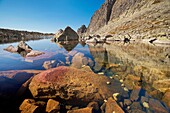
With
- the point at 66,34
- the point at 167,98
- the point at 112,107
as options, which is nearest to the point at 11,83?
the point at 112,107

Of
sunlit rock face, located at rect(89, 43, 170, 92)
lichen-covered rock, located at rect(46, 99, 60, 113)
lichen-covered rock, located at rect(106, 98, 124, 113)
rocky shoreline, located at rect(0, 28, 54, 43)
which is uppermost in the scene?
rocky shoreline, located at rect(0, 28, 54, 43)

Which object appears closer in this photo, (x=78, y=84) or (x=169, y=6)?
(x=78, y=84)

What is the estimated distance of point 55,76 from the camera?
478cm

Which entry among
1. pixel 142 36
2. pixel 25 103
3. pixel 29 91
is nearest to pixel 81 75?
pixel 29 91

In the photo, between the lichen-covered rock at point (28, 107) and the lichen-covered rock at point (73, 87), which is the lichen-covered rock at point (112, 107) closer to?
the lichen-covered rock at point (73, 87)

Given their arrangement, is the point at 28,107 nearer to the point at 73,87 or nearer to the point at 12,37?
the point at 73,87

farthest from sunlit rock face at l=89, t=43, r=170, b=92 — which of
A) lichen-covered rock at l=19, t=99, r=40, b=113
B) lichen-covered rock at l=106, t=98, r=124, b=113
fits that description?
lichen-covered rock at l=19, t=99, r=40, b=113

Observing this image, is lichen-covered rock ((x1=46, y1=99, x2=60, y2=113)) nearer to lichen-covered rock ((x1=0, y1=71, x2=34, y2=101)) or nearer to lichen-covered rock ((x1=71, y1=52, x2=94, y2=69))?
lichen-covered rock ((x1=0, y1=71, x2=34, y2=101))

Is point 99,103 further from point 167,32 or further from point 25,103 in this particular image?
point 167,32

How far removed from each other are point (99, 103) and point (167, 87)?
8.79 ft

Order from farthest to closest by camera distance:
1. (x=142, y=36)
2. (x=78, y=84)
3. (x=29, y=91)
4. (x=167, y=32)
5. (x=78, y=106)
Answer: (x=142, y=36) < (x=167, y=32) < (x=78, y=84) < (x=29, y=91) < (x=78, y=106)

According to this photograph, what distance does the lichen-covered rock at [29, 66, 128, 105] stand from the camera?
12.8 feet

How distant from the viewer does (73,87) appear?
435cm

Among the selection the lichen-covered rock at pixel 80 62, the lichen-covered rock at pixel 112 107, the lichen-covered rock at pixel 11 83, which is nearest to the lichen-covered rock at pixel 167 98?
the lichen-covered rock at pixel 112 107
